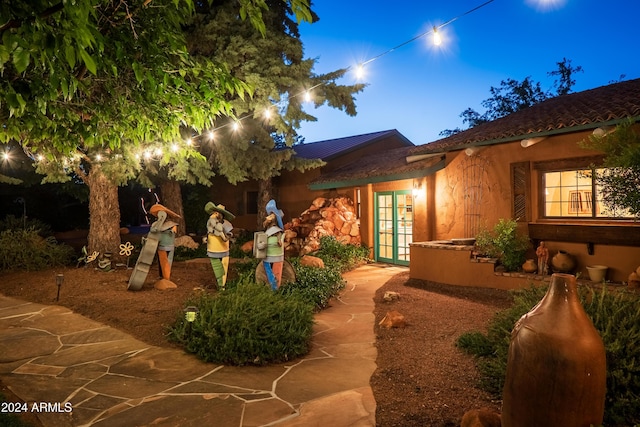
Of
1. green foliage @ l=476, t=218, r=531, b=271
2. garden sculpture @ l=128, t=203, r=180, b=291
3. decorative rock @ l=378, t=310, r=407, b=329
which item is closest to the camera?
decorative rock @ l=378, t=310, r=407, b=329

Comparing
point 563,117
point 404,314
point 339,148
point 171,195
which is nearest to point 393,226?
point 563,117

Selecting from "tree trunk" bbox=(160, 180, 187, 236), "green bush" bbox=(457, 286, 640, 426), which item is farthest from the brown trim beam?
"tree trunk" bbox=(160, 180, 187, 236)

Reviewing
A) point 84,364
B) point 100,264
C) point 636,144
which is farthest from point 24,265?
point 636,144

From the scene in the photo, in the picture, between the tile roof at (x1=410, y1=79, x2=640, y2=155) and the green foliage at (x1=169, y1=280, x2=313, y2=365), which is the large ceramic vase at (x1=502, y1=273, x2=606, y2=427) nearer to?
the green foliage at (x1=169, y1=280, x2=313, y2=365)

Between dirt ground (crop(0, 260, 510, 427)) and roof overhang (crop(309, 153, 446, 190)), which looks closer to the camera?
dirt ground (crop(0, 260, 510, 427))

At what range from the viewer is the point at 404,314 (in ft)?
23.3

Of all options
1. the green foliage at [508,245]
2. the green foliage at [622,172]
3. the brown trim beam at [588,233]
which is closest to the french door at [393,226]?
the green foliage at [508,245]

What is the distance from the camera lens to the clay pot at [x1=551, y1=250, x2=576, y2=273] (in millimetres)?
7883

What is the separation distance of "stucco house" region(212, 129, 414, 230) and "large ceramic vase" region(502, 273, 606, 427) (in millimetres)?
12170

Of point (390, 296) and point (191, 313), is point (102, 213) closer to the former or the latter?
point (191, 313)

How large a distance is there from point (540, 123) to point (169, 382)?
8021 millimetres

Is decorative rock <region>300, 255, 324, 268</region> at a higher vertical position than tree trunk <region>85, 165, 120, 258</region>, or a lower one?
lower

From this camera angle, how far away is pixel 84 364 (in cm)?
497

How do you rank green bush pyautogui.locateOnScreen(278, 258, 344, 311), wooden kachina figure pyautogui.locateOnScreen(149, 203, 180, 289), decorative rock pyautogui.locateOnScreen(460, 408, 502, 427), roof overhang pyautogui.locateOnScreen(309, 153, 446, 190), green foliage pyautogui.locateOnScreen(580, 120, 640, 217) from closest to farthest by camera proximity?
1. decorative rock pyautogui.locateOnScreen(460, 408, 502, 427)
2. green foliage pyautogui.locateOnScreen(580, 120, 640, 217)
3. green bush pyautogui.locateOnScreen(278, 258, 344, 311)
4. wooden kachina figure pyautogui.locateOnScreen(149, 203, 180, 289)
5. roof overhang pyautogui.locateOnScreen(309, 153, 446, 190)
